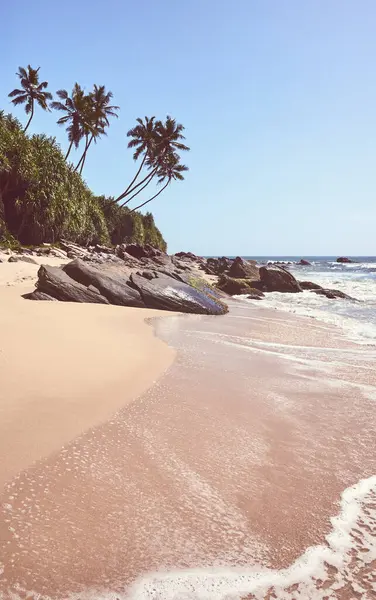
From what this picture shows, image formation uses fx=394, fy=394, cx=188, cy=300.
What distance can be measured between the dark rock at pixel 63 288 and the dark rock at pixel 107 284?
11.8 inches

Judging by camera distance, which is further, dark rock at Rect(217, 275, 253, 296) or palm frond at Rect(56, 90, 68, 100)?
palm frond at Rect(56, 90, 68, 100)

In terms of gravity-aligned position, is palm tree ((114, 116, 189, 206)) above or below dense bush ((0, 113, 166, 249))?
above

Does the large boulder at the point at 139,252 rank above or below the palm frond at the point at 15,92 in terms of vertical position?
below

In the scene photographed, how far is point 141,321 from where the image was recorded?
24.9ft

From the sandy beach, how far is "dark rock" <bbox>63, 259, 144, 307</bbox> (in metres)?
5.07

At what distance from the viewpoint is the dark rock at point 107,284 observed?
31.3ft

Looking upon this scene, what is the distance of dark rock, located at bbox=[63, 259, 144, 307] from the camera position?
953 cm

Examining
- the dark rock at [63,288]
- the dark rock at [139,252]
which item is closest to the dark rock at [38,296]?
the dark rock at [63,288]

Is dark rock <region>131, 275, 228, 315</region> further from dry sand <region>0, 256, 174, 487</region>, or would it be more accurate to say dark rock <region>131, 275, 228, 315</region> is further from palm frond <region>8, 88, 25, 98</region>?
palm frond <region>8, 88, 25, 98</region>

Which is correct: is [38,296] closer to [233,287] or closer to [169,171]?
[233,287]

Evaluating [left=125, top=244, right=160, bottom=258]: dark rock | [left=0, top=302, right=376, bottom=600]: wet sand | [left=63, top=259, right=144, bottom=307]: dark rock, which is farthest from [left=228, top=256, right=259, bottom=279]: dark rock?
[left=0, top=302, right=376, bottom=600]: wet sand

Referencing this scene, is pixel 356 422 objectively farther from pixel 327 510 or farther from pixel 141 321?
Answer: pixel 141 321

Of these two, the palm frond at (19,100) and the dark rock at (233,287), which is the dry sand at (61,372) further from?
the palm frond at (19,100)

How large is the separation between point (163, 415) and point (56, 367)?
1.37m
